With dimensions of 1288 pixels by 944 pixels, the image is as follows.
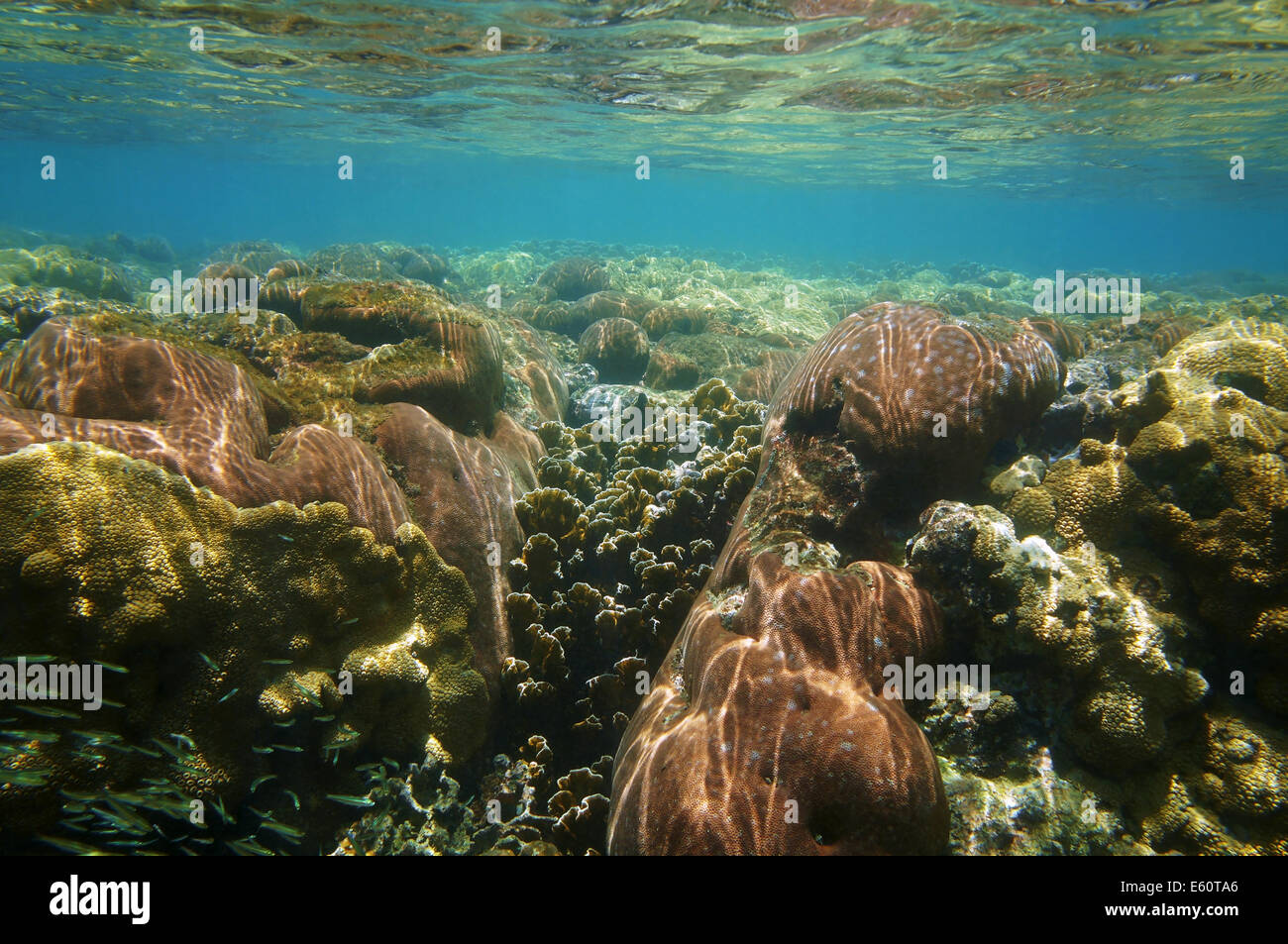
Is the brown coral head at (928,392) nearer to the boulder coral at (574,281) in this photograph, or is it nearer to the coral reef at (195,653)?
the coral reef at (195,653)

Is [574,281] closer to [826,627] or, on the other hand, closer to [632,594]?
[632,594]

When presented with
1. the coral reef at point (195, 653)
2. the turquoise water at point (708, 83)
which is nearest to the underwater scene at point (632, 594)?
the coral reef at point (195, 653)

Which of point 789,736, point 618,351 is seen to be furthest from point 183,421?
point 618,351

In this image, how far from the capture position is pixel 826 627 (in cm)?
377

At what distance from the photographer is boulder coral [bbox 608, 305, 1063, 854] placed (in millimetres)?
3107

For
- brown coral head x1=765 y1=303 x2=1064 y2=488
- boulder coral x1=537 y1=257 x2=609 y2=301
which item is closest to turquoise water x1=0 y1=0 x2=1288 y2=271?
boulder coral x1=537 y1=257 x2=609 y2=301

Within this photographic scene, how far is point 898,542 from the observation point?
476 cm

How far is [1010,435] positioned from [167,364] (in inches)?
285

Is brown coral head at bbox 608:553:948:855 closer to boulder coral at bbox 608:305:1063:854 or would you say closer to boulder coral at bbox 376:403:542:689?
boulder coral at bbox 608:305:1063:854

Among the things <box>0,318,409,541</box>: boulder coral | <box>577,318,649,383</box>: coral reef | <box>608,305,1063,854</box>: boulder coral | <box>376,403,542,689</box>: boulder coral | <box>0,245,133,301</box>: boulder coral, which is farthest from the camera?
<box>0,245,133,301</box>: boulder coral

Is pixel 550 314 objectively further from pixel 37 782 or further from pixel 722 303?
pixel 37 782

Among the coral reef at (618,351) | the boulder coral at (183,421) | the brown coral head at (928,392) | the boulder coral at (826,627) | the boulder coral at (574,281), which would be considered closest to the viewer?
the boulder coral at (826,627)

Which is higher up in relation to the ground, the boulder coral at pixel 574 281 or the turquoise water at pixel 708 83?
the turquoise water at pixel 708 83

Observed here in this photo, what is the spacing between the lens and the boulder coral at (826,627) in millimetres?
3107
